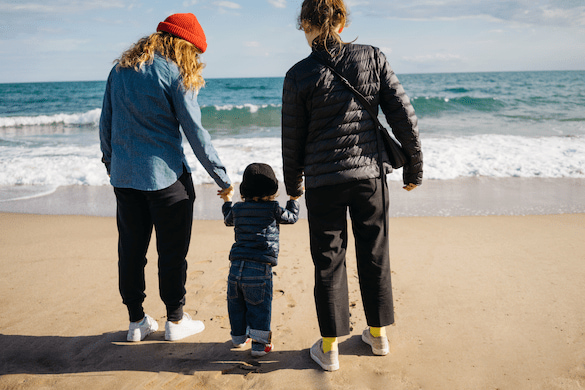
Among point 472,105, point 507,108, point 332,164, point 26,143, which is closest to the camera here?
point 332,164

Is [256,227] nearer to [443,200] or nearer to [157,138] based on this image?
[157,138]

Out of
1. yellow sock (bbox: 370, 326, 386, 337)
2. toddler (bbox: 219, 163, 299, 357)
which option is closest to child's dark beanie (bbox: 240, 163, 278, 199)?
toddler (bbox: 219, 163, 299, 357)

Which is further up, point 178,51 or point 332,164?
point 178,51

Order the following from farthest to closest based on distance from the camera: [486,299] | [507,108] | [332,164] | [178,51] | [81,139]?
1. [507,108]
2. [81,139]
3. [486,299]
4. [178,51]
5. [332,164]

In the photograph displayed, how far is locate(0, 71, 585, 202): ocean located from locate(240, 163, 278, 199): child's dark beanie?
4.29 metres

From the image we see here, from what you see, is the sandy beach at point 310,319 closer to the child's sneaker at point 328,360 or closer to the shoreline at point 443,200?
the child's sneaker at point 328,360

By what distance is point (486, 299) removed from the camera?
2.79 metres

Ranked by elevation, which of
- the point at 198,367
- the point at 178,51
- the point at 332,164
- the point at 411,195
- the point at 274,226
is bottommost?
the point at 198,367

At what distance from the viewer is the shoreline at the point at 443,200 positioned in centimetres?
→ 489

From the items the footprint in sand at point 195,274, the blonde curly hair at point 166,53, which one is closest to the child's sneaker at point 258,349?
the footprint in sand at point 195,274

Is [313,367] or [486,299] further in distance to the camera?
[486,299]

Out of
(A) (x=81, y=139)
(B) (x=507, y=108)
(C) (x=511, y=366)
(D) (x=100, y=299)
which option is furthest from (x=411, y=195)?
(B) (x=507, y=108)

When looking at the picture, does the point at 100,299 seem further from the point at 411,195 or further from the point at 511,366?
the point at 411,195

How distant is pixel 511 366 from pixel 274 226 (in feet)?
4.67
